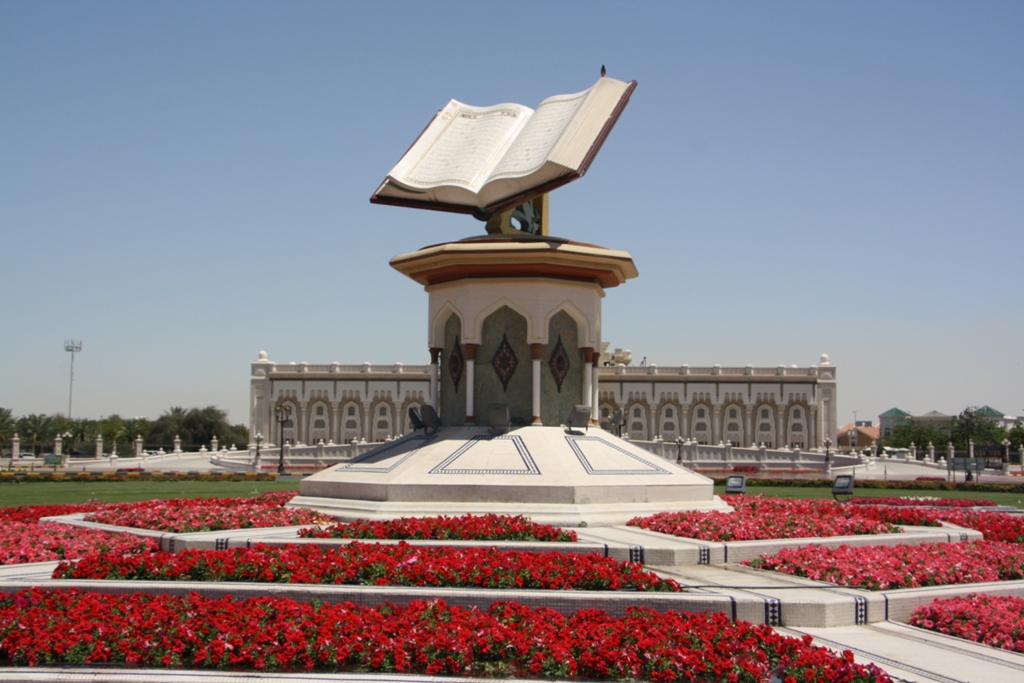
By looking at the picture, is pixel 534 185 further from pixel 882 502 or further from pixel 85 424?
pixel 85 424

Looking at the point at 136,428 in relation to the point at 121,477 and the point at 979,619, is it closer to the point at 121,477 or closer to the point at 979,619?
the point at 121,477

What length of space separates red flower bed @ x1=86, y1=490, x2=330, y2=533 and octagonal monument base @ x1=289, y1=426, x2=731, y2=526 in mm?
620

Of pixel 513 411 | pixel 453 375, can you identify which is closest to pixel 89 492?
pixel 453 375

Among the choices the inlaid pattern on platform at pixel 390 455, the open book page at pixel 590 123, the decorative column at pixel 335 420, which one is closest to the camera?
the inlaid pattern on platform at pixel 390 455

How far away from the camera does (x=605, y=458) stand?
13.2m

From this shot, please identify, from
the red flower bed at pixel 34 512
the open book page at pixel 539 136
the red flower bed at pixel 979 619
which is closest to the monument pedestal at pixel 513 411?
the open book page at pixel 539 136

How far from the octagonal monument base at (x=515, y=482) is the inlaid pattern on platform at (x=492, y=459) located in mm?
14

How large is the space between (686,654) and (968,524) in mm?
9389

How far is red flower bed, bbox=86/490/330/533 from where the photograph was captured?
10750mm

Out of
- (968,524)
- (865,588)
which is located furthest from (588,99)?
(865,588)

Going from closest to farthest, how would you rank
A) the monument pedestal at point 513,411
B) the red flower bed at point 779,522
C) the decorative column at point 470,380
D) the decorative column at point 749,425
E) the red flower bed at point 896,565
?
the red flower bed at point 896,565 < the red flower bed at point 779,522 < the monument pedestal at point 513,411 < the decorative column at point 470,380 < the decorative column at point 749,425

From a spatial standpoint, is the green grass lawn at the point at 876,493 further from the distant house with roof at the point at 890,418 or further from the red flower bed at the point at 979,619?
the distant house with roof at the point at 890,418

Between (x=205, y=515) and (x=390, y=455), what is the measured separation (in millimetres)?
3378

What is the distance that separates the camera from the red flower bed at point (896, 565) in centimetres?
780
